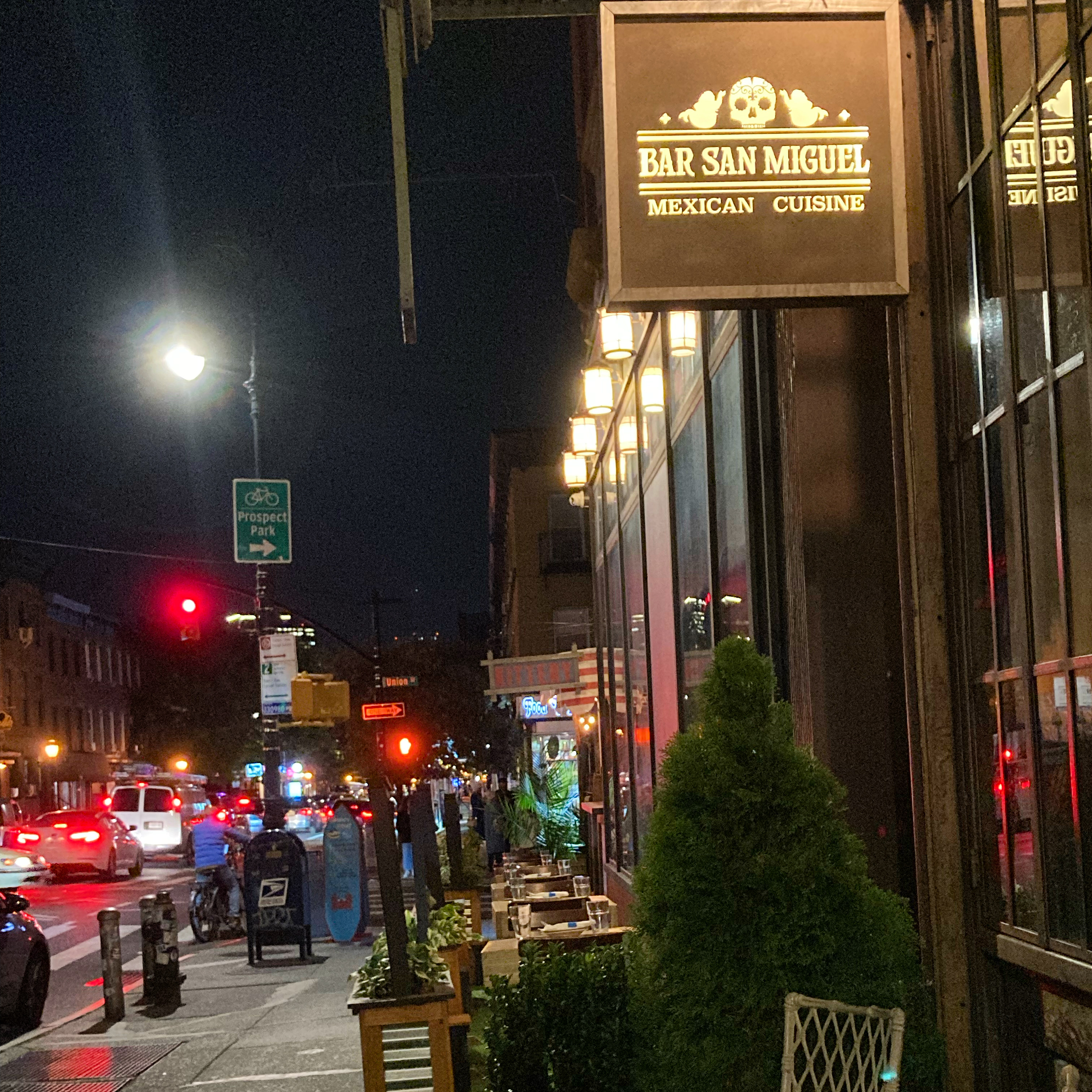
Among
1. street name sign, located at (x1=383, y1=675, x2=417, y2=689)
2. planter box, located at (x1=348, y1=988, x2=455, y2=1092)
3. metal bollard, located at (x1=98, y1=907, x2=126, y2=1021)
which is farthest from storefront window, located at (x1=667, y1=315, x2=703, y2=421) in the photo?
street name sign, located at (x1=383, y1=675, x2=417, y2=689)

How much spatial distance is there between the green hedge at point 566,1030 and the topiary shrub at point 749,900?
0.74m

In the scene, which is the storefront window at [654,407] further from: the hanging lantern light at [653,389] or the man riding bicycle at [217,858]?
the man riding bicycle at [217,858]

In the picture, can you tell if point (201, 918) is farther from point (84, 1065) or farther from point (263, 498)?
point (84, 1065)

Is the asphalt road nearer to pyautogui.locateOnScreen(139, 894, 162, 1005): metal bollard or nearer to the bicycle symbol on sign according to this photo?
pyautogui.locateOnScreen(139, 894, 162, 1005): metal bollard

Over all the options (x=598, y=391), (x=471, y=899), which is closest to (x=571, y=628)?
(x=471, y=899)

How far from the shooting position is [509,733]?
5584 cm

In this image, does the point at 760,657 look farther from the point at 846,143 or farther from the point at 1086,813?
the point at 846,143

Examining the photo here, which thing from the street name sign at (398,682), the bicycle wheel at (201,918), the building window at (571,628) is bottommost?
the bicycle wheel at (201,918)

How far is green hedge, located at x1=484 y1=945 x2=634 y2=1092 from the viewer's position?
6.01m

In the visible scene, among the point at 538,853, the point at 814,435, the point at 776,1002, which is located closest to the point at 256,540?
the point at 538,853

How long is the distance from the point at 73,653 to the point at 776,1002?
65190 mm

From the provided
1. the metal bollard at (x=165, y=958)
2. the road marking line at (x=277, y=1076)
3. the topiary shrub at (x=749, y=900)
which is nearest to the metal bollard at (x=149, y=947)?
the metal bollard at (x=165, y=958)

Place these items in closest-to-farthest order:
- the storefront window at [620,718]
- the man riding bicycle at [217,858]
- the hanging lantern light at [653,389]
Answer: the hanging lantern light at [653,389]
the storefront window at [620,718]
the man riding bicycle at [217,858]

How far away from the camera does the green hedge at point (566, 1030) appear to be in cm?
601
